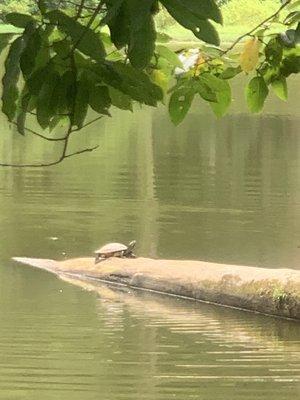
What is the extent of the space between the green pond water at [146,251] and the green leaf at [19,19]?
10.5 feet

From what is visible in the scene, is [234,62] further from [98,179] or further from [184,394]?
[98,179]

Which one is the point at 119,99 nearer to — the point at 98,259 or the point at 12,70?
the point at 12,70

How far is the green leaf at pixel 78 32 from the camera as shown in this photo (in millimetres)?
1256

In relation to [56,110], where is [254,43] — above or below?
above

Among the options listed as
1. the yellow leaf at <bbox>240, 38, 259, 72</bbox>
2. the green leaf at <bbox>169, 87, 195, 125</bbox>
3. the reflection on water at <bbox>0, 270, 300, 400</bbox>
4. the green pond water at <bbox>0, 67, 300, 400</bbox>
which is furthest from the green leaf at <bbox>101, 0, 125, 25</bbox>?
the reflection on water at <bbox>0, 270, 300, 400</bbox>

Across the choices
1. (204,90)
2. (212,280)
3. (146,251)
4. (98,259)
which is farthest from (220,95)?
(146,251)

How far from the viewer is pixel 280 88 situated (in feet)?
7.03

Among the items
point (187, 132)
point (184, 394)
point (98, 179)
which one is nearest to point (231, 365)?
point (184, 394)

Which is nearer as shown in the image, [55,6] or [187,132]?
[55,6]

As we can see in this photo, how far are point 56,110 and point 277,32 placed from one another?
95cm

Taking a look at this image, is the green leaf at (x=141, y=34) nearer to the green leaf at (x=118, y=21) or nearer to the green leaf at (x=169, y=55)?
the green leaf at (x=118, y=21)

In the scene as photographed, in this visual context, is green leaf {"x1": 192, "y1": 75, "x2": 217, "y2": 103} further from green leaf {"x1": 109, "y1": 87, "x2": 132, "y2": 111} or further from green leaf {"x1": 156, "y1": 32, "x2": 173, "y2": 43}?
green leaf {"x1": 109, "y1": 87, "x2": 132, "y2": 111}

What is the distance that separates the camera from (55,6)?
1327 millimetres

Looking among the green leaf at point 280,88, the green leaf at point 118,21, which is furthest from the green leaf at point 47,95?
the green leaf at point 280,88
